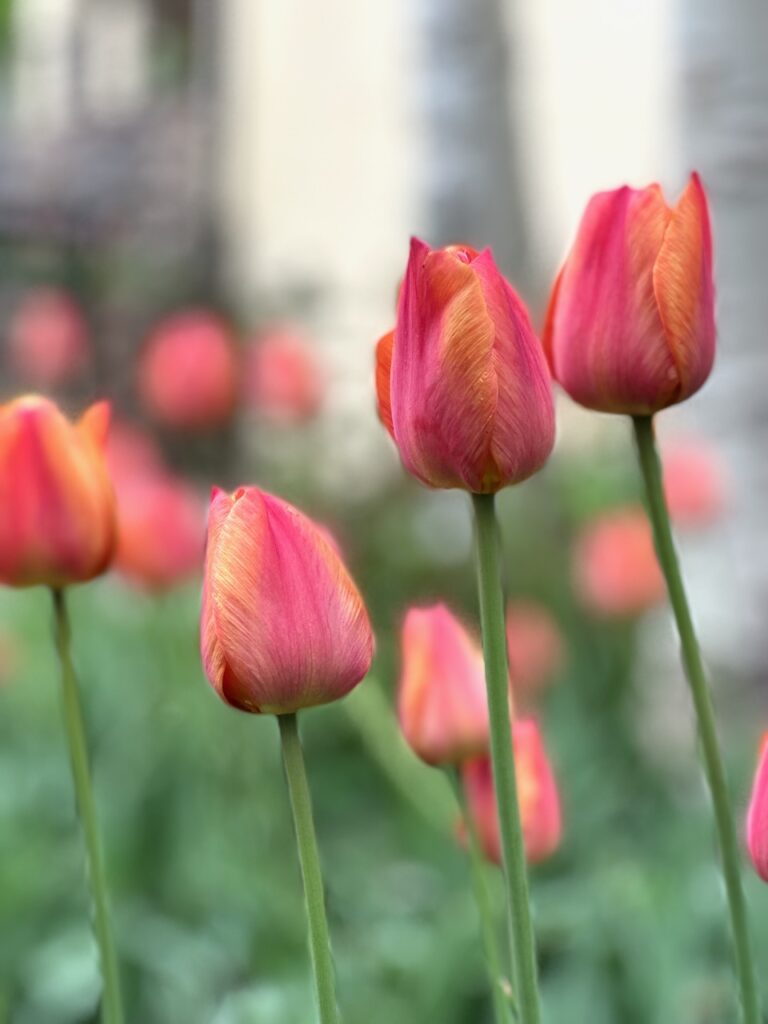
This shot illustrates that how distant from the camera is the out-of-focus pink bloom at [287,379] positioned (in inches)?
86.5

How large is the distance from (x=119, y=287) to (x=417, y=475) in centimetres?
391

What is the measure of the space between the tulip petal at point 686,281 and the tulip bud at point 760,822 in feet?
0.45

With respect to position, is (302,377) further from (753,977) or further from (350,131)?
(350,131)

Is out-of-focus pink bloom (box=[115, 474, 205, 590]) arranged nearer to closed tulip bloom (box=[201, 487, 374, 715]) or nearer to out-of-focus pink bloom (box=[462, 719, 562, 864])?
out-of-focus pink bloom (box=[462, 719, 562, 864])

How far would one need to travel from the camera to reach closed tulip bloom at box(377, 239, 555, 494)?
474mm

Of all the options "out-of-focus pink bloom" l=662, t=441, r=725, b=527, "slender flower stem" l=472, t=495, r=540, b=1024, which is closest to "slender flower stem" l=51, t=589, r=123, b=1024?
"slender flower stem" l=472, t=495, r=540, b=1024

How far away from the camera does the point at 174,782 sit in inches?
77.2

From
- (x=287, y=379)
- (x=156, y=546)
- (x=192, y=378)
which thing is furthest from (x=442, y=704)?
(x=287, y=379)

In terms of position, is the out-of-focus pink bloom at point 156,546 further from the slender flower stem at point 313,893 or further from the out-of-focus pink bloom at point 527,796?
the slender flower stem at point 313,893

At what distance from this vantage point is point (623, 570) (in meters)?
1.93

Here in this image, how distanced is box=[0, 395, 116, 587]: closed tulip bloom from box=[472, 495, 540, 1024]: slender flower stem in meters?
0.23

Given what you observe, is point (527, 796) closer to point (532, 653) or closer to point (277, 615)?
point (277, 615)

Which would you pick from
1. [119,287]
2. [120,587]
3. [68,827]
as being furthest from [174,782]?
[119,287]

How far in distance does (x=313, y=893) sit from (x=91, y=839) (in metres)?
0.14
